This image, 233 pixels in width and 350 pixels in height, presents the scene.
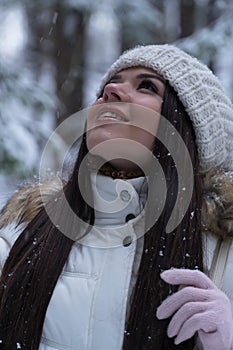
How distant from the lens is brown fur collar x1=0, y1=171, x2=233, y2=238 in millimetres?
1964

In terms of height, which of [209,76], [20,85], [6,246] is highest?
[20,85]

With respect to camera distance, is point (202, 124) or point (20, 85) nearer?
point (202, 124)

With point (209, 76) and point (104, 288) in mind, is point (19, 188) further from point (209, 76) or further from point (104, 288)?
point (209, 76)

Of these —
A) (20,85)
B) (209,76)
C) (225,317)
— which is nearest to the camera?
(225,317)

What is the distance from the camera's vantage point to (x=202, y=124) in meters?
2.19

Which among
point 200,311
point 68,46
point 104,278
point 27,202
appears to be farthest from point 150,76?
point 68,46

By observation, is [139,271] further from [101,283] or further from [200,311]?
[200,311]

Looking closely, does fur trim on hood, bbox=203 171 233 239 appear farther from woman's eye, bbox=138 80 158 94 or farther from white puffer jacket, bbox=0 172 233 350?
woman's eye, bbox=138 80 158 94

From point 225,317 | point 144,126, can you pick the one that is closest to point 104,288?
point 225,317

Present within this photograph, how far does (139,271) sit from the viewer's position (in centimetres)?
190

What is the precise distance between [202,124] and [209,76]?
26 centimetres

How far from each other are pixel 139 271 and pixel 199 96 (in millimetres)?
715

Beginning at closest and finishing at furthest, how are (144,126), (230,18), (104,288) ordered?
(104,288) < (144,126) < (230,18)

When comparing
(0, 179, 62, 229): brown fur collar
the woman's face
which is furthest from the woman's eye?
(0, 179, 62, 229): brown fur collar
